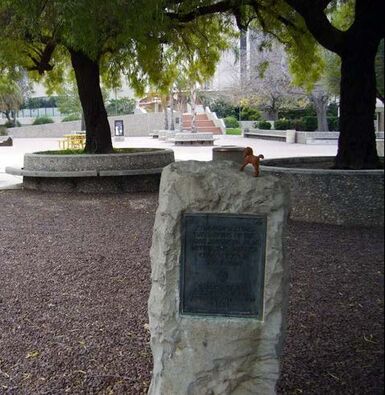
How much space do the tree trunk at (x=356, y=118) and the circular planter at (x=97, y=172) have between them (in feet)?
14.3

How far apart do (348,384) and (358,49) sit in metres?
5.95

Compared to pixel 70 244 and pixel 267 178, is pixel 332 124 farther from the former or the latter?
pixel 267 178

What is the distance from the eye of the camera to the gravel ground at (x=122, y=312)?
3.37 m

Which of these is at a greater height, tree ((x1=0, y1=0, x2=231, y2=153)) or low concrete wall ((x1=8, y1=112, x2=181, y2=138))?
tree ((x1=0, y1=0, x2=231, y2=153))

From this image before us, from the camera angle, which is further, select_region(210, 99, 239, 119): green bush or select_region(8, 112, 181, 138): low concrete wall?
select_region(210, 99, 239, 119): green bush

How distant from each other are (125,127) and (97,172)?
40.8m

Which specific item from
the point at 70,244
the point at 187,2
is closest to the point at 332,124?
the point at 187,2

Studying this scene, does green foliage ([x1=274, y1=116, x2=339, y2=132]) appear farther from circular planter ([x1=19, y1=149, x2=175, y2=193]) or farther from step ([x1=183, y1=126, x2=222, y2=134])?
circular planter ([x1=19, y1=149, x2=175, y2=193])

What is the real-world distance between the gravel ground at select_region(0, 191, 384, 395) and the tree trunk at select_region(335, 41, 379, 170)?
1816mm

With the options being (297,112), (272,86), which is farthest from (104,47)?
(297,112)

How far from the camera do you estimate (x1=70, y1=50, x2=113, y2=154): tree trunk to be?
1258 cm

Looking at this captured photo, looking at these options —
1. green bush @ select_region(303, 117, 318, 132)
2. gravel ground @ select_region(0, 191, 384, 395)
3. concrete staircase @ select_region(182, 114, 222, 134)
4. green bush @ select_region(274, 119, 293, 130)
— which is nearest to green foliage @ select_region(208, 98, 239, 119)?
concrete staircase @ select_region(182, 114, 222, 134)

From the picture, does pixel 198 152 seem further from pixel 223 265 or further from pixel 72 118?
pixel 72 118

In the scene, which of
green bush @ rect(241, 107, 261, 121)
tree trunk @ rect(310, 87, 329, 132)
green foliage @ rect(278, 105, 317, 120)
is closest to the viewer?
tree trunk @ rect(310, 87, 329, 132)
